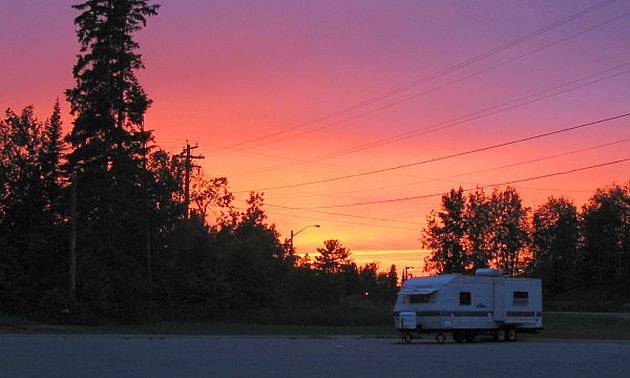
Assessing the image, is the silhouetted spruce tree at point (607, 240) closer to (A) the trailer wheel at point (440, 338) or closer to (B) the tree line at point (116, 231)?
(B) the tree line at point (116, 231)

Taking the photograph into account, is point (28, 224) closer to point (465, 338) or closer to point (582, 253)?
point (465, 338)

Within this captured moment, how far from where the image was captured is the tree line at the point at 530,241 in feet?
381

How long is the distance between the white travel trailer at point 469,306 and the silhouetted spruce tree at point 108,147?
25512 mm

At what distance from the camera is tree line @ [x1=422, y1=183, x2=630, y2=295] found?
116125 mm

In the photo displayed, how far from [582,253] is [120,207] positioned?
88.8m

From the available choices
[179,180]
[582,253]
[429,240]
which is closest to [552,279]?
[582,253]

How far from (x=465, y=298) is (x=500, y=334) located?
125 inches

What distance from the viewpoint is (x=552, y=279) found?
387 feet

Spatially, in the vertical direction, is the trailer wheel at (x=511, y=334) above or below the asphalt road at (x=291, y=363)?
below

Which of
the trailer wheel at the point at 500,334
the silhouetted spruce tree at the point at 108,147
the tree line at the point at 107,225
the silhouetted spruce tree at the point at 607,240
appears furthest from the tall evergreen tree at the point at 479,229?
the trailer wheel at the point at 500,334

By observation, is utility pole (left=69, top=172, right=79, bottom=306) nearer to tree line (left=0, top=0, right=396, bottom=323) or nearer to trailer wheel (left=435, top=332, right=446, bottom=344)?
tree line (left=0, top=0, right=396, bottom=323)

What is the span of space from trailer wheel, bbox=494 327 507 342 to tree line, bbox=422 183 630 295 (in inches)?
2961

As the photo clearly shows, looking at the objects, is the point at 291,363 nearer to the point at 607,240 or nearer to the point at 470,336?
the point at 470,336

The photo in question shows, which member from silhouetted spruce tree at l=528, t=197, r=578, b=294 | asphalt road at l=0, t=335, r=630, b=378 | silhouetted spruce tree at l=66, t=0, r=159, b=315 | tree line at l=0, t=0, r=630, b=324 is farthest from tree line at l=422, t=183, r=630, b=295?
asphalt road at l=0, t=335, r=630, b=378
